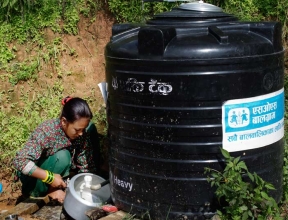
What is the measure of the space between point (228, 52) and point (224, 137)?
0.51m

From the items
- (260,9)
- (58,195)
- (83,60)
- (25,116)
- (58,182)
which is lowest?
(58,195)

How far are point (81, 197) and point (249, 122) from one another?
4.59 feet

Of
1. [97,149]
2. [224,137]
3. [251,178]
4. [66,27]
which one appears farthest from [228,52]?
[66,27]

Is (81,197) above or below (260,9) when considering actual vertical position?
below

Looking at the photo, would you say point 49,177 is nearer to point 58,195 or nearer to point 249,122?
point 58,195

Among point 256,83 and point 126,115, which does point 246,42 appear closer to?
point 256,83

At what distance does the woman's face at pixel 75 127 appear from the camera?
4141mm

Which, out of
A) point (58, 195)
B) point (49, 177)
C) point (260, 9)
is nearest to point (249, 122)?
point (49, 177)

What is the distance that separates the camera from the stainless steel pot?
3.93 meters

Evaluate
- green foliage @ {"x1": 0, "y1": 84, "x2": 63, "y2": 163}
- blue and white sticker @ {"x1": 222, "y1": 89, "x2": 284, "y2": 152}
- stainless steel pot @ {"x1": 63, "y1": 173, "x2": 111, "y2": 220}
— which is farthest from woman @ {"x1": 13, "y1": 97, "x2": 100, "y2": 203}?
blue and white sticker @ {"x1": 222, "y1": 89, "x2": 284, "y2": 152}

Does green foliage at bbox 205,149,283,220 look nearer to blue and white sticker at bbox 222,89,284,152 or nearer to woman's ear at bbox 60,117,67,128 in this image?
blue and white sticker at bbox 222,89,284,152

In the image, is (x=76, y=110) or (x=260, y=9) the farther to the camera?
(x=260, y=9)

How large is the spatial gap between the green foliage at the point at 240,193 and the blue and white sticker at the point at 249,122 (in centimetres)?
12

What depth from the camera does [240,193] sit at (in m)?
3.23
